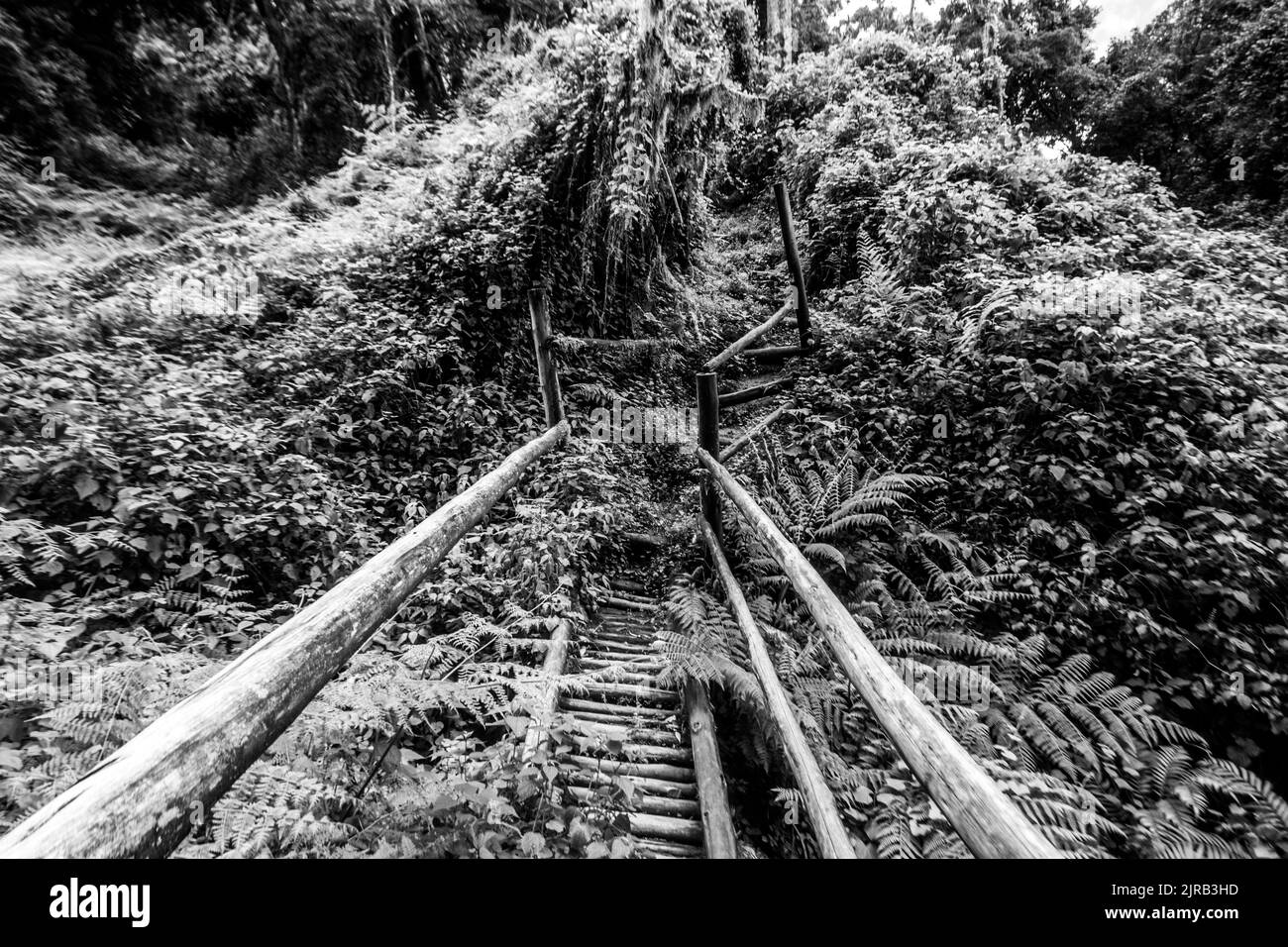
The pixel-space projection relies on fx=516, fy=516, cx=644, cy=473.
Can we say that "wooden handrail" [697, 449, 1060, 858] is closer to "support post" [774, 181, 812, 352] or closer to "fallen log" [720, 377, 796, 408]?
"fallen log" [720, 377, 796, 408]

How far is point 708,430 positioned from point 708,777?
3299mm

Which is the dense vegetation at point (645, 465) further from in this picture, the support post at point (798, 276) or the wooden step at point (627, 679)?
the support post at point (798, 276)

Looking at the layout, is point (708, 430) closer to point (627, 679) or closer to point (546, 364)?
point (546, 364)

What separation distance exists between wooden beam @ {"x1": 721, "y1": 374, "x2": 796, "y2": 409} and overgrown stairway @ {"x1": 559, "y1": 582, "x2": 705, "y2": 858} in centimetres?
330

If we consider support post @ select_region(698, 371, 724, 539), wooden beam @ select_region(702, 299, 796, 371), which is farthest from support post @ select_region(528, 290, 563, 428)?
support post @ select_region(698, 371, 724, 539)

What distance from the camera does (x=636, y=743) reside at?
3.29m

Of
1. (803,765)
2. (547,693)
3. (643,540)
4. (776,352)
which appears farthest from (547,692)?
(776,352)

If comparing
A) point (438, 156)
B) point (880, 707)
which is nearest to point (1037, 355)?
point (880, 707)

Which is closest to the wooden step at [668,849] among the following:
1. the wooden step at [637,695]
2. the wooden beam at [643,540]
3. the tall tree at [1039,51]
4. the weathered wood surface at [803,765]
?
the weathered wood surface at [803,765]

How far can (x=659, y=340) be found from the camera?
29.2 feet

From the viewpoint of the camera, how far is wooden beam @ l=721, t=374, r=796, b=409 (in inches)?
259

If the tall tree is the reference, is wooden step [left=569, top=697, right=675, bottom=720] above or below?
below

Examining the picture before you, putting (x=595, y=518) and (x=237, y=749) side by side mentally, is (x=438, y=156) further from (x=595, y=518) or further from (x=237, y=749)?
(x=237, y=749)

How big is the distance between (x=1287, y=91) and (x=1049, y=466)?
16.6 m
